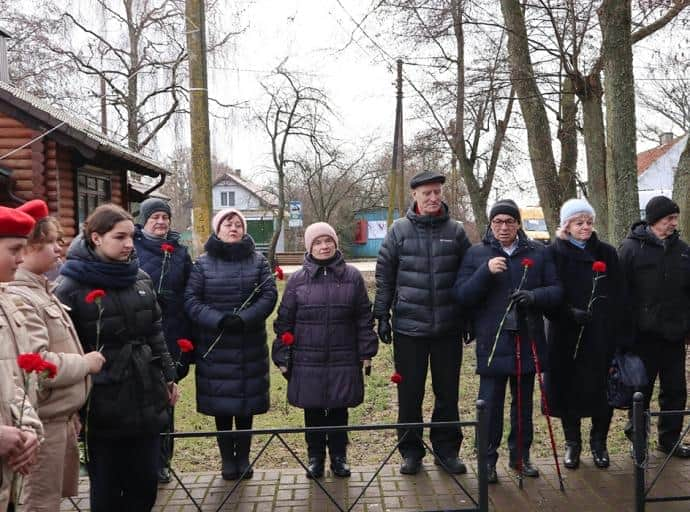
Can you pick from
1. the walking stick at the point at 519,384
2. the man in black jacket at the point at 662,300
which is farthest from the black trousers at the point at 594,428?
the walking stick at the point at 519,384

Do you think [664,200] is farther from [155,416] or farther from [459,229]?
[155,416]

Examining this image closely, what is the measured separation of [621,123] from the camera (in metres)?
8.18

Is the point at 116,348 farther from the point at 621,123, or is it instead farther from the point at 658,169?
the point at 658,169

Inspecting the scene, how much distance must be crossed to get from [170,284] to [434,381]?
2.03 m

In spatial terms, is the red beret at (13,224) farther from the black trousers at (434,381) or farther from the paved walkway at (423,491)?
the black trousers at (434,381)

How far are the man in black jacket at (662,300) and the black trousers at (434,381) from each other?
1.39 m

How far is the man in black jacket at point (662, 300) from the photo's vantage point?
5.18 metres

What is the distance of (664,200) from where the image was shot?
5.29 meters

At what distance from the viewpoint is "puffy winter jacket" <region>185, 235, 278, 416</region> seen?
4914 millimetres

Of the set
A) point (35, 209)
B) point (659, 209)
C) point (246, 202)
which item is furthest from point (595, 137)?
point (246, 202)

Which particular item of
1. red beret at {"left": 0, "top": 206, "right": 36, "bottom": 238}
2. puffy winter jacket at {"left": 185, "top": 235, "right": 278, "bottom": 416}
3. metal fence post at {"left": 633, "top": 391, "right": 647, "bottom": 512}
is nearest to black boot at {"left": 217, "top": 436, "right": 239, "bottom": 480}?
puffy winter jacket at {"left": 185, "top": 235, "right": 278, "bottom": 416}

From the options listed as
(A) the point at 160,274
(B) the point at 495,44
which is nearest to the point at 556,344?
(A) the point at 160,274

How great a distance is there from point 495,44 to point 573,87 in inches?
110

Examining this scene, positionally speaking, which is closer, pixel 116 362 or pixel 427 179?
pixel 116 362
